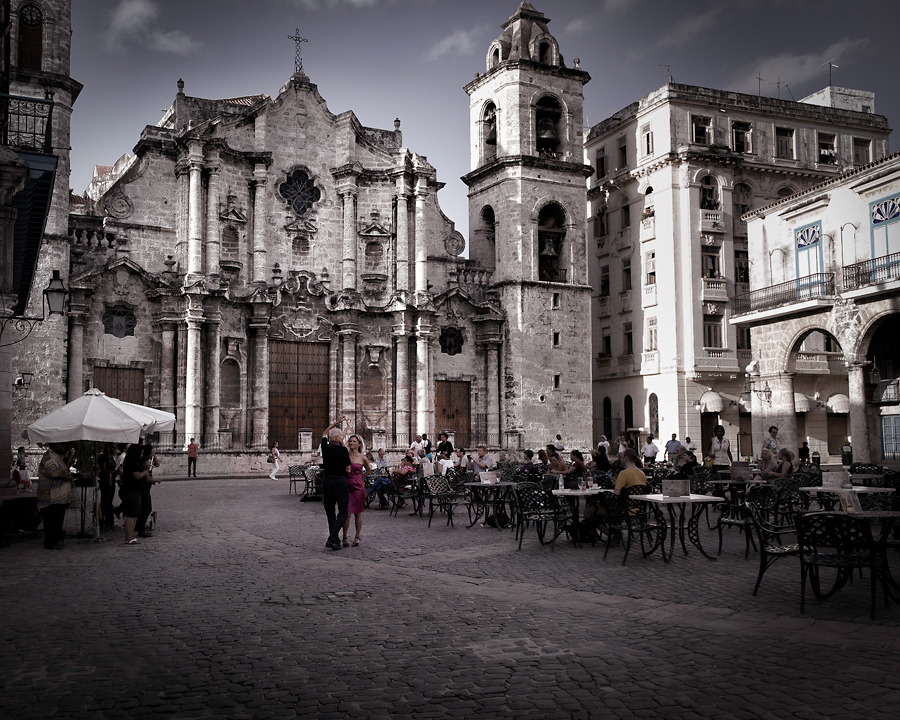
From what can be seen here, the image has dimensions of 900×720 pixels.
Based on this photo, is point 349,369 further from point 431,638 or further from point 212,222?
point 431,638

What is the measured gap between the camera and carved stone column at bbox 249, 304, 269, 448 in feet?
103

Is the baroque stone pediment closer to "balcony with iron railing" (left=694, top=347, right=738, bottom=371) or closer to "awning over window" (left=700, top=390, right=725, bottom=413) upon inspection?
"balcony with iron railing" (left=694, top=347, right=738, bottom=371)

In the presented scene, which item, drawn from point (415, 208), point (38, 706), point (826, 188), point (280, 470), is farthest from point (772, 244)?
point (38, 706)

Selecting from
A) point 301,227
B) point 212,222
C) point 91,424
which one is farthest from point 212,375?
point 91,424

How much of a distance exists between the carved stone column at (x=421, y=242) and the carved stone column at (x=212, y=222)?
8286mm

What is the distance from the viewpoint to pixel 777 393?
1039 inches

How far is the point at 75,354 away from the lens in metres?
28.0

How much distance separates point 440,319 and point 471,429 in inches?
197

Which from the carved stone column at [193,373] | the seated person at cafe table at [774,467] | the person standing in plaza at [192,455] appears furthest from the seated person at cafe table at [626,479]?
the carved stone column at [193,373]

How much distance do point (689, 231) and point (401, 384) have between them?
592 inches

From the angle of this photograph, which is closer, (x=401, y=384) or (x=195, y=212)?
(x=195, y=212)

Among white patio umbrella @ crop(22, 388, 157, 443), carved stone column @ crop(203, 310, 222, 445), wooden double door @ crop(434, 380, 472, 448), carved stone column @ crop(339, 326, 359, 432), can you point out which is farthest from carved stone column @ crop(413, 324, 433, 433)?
white patio umbrella @ crop(22, 388, 157, 443)

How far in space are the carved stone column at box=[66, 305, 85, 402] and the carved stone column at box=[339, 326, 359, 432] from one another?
9.80 metres

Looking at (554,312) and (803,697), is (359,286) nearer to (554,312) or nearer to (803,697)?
(554,312)
